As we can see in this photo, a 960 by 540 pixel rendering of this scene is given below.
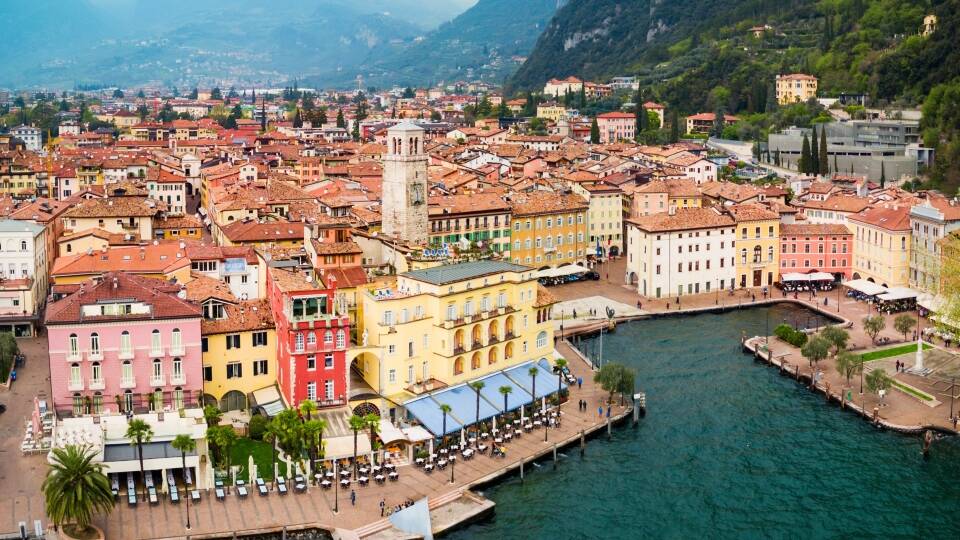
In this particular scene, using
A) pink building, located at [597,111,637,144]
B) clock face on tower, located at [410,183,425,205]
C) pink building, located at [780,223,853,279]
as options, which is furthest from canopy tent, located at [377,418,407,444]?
pink building, located at [597,111,637,144]

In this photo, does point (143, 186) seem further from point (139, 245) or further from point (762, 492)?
point (762, 492)

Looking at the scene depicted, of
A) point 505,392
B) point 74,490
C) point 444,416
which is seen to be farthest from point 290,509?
point 505,392

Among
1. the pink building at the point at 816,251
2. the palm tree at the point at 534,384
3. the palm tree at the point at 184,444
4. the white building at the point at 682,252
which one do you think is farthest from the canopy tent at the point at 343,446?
the pink building at the point at 816,251

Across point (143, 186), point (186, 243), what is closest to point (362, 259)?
point (186, 243)

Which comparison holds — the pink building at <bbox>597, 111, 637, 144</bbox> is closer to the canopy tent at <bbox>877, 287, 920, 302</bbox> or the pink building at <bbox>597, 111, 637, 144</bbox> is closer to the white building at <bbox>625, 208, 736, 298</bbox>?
the white building at <bbox>625, 208, 736, 298</bbox>

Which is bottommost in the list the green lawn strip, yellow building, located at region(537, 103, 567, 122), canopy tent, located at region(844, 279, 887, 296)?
the green lawn strip

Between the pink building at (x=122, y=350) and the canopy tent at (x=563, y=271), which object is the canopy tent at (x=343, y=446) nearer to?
the pink building at (x=122, y=350)
